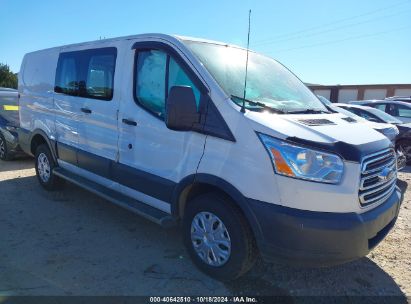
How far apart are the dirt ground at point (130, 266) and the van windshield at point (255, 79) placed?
1.58m

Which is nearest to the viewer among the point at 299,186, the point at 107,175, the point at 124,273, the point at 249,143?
the point at 299,186

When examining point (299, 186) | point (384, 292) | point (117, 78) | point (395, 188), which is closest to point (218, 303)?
point (299, 186)

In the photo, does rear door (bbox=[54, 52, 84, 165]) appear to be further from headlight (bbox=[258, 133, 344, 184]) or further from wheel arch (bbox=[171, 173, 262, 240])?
headlight (bbox=[258, 133, 344, 184])

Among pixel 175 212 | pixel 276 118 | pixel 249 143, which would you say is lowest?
pixel 175 212

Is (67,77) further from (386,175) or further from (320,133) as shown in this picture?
(386,175)

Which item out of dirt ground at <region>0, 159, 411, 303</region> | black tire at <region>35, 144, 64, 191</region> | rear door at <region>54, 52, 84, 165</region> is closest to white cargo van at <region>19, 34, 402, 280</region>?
rear door at <region>54, 52, 84, 165</region>

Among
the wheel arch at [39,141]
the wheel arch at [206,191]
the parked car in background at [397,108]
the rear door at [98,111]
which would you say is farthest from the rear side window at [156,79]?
the parked car in background at [397,108]

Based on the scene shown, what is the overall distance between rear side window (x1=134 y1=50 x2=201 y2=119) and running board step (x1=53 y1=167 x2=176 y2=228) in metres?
0.98

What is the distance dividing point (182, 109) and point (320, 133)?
1.14m

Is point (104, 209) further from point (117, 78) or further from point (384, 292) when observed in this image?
point (384, 292)

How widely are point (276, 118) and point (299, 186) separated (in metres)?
0.60

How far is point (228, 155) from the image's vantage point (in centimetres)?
306

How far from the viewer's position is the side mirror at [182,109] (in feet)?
10.2

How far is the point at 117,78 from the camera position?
4.23m
